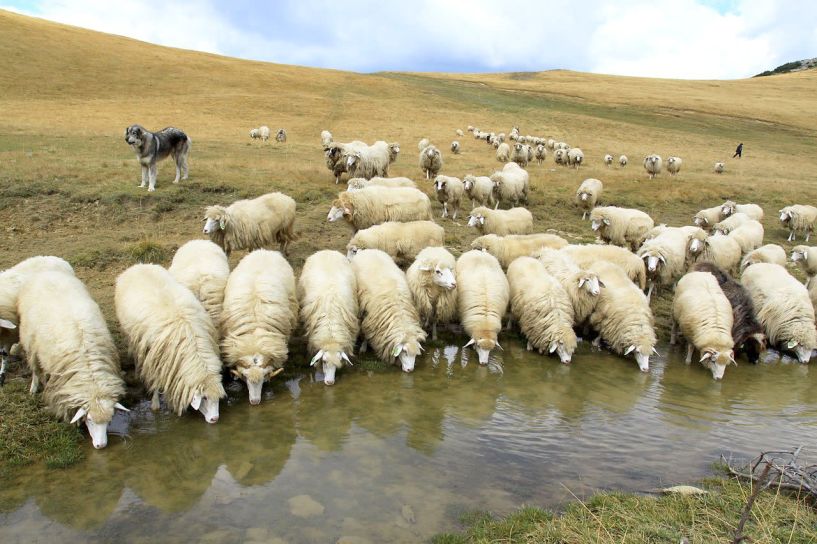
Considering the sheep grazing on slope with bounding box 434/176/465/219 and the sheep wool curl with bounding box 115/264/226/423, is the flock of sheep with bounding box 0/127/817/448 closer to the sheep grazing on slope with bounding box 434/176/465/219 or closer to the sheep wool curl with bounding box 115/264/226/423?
the sheep wool curl with bounding box 115/264/226/423

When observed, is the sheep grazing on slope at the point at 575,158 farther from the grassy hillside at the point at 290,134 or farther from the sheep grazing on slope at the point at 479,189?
the sheep grazing on slope at the point at 479,189

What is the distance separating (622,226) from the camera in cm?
1425

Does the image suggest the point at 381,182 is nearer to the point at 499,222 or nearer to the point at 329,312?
the point at 499,222

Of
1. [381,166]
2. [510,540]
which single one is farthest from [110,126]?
[510,540]

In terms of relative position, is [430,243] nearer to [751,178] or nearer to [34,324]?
[34,324]

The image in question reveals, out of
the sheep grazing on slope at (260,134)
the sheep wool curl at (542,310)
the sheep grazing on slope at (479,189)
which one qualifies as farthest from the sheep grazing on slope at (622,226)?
the sheep grazing on slope at (260,134)

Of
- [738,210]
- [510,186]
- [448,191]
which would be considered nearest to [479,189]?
[510,186]

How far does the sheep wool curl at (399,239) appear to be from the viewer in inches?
449

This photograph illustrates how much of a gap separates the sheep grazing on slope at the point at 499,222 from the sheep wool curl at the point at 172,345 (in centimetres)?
838

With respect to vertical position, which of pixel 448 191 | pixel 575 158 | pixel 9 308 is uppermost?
pixel 575 158

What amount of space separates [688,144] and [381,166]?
34.9 m

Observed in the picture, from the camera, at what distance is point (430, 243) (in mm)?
11680

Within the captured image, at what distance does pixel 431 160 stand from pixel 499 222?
8.14 m

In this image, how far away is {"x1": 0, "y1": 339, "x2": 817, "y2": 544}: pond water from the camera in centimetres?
482
